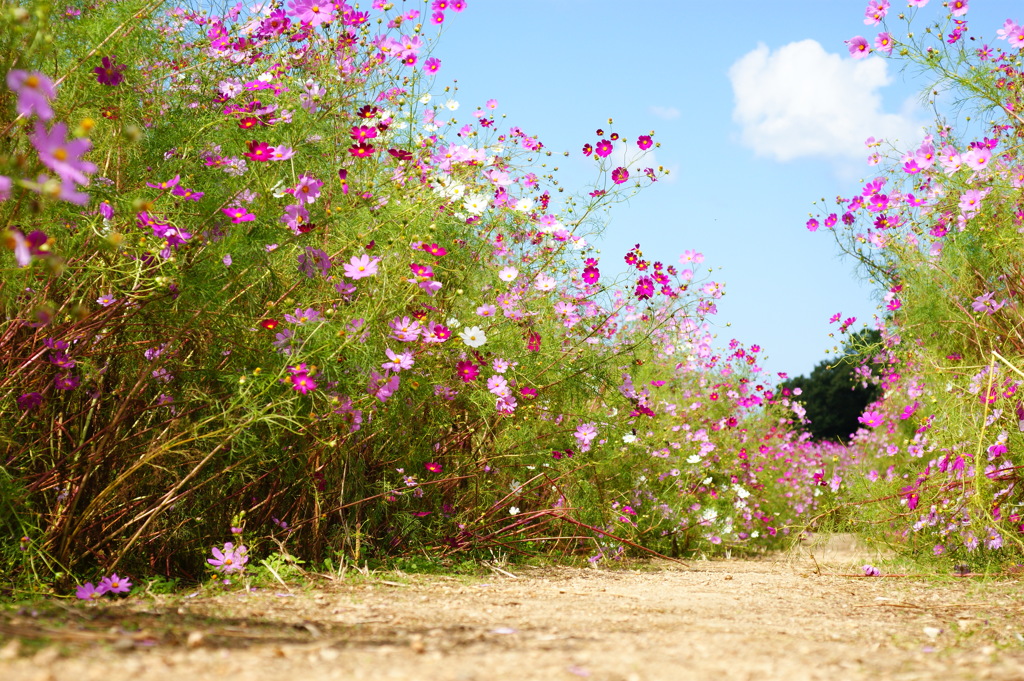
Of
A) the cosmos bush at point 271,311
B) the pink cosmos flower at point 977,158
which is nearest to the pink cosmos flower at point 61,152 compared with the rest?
the cosmos bush at point 271,311

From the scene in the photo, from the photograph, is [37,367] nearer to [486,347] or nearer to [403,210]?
[403,210]

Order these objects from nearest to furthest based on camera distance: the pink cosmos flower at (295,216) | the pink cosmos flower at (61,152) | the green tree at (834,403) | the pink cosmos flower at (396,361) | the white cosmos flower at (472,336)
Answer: the pink cosmos flower at (61,152) < the pink cosmos flower at (295,216) < the pink cosmos flower at (396,361) < the white cosmos flower at (472,336) < the green tree at (834,403)

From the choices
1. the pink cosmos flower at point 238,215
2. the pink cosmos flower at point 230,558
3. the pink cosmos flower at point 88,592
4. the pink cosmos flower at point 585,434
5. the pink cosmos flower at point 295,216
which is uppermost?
the pink cosmos flower at point 295,216

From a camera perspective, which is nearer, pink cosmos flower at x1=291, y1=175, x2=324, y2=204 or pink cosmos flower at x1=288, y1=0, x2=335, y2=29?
pink cosmos flower at x1=291, y1=175, x2=324, y2=204

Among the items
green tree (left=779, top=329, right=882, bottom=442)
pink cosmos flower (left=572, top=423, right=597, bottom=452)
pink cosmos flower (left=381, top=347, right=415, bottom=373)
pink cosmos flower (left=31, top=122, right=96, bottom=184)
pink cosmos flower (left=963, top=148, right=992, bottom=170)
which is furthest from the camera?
green tree (left=779, top=329, right=882, bottom=442)

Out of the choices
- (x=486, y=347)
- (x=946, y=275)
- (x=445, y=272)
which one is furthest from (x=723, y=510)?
(x=445, y=272)

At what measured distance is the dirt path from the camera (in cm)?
195

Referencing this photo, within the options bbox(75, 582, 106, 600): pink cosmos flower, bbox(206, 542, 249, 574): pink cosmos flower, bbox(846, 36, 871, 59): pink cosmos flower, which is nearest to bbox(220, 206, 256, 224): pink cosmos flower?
bbox(206, 542, 249, 574): pink cosmos flower

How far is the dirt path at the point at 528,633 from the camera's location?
1.95 m

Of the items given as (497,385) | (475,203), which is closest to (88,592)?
(497,385)

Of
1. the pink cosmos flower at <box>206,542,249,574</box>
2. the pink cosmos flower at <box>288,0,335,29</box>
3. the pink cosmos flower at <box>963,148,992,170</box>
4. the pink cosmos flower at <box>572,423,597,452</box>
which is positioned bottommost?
the pink cosmos flower at <box>206,542,249,574</box>

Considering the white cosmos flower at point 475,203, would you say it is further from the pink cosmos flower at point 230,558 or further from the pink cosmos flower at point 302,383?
the pink cosmos flower at point 230,558

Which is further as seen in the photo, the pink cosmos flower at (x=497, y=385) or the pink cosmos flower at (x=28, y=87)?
the pink cosmos flower at (x=497, y=385)

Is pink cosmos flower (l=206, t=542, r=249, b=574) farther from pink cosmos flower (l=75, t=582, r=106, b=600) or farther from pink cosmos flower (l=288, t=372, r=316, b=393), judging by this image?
pink cosmos flower (l=288, t=372, r=316, b=393)
